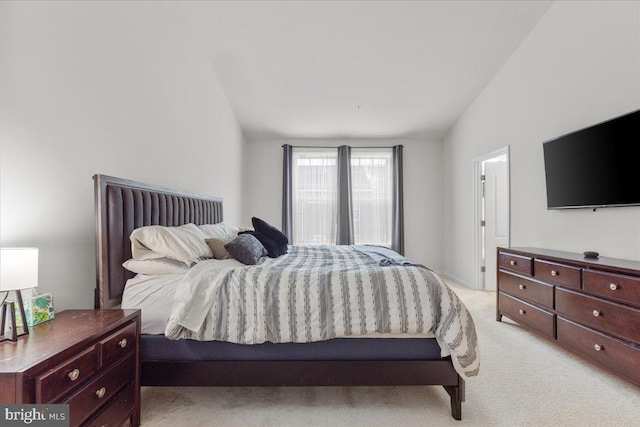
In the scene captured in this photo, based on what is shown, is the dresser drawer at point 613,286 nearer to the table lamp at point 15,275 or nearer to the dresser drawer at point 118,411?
the dresser drawer at point 118,411

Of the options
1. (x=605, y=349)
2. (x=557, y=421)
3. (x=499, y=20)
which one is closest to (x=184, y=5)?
(x=499, y=20)

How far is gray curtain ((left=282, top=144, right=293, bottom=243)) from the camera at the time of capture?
5.70m

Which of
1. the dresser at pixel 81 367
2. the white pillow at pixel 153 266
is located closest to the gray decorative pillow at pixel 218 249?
the white pillow at pixel 153 266

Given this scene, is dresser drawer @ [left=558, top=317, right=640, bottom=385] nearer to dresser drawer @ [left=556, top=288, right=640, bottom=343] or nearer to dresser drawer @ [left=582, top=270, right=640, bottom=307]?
dresser drawer @ [left=556, top=288, right=640, bottom=343]

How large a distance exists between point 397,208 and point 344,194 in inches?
38.6

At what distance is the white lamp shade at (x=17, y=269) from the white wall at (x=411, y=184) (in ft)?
15.1

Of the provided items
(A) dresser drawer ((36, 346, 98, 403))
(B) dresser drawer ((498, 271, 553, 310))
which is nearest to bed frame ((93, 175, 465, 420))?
(A) dresser drawer ((36, 346, 98, 403))

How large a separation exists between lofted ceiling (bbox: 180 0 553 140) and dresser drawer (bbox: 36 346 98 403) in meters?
3.08

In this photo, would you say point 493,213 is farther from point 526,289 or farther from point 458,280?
point 526,289

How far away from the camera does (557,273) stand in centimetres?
261

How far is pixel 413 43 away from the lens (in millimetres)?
3564

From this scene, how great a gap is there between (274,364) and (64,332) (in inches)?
39.0

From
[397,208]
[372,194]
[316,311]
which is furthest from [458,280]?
[316,311]

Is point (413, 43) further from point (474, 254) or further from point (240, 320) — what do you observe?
point (240, 320)
